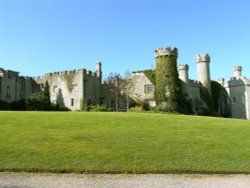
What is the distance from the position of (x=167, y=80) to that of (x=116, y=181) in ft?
101

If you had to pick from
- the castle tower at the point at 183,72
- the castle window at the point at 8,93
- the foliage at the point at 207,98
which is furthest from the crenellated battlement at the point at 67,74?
the foliage at the point at 207,98

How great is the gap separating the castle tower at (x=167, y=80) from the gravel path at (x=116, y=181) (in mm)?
28351

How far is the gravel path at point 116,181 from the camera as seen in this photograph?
340 inches

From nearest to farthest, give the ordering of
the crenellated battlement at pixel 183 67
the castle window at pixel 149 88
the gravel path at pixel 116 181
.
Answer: the gravel path at pixel 116 181
the castle window at pixel 149 88
the crenellated battlement at pixel 183 67

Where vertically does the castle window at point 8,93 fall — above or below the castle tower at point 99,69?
below

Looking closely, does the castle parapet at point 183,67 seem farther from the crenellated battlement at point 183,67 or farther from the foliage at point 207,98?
the foliage at point 207,98

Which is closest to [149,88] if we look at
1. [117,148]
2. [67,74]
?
[67,74]

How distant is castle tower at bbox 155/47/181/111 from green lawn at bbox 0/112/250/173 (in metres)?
21.6

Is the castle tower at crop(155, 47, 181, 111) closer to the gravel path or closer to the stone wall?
the stone wall

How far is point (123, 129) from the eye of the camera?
52.6ft

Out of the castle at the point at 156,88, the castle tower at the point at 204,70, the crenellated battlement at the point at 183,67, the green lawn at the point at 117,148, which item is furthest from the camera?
the castle tower at the point at 204,70

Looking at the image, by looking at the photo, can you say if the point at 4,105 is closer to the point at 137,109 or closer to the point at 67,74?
the point at 67,74

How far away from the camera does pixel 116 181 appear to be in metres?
9.10

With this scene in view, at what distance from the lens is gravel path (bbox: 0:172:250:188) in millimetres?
8625
